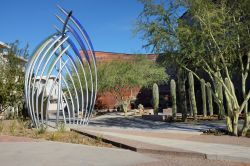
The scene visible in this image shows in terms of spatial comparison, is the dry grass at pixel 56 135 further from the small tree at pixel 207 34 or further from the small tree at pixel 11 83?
the small tree at pixel 11 83

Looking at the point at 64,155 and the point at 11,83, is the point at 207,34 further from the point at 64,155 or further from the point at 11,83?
the point at 11,83

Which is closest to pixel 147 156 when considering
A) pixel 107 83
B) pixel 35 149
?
pixel 35 149

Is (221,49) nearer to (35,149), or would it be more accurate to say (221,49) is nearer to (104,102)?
(35,149)

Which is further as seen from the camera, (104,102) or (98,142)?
(104,102)

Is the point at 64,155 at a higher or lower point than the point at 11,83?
lower

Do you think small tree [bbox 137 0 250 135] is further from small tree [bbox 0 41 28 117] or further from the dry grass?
small tree [bbox 0 41 28 117]

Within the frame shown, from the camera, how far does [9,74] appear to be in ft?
94.4

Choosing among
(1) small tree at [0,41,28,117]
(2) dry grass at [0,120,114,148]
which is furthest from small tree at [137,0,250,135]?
(1) small tree at [0,41,28,117]

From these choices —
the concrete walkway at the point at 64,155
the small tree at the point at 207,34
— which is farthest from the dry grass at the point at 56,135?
the small tree at the point at 207,34

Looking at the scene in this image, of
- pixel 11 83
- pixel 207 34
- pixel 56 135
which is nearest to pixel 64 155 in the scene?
pixel 56 135

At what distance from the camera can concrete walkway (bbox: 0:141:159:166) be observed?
9906mm

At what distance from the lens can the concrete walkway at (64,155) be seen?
9.91 metres

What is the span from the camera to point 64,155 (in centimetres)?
1093

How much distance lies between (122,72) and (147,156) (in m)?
28.6
